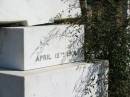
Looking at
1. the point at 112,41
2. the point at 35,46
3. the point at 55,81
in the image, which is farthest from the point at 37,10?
the point at 112,41

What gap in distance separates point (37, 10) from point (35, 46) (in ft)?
1.94

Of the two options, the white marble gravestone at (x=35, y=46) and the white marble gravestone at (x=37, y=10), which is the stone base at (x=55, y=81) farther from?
the white marble gravestone at (x=37, y=10)

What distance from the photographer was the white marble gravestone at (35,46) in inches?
184

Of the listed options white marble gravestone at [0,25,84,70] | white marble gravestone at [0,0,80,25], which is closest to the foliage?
white marble gravestone at [0,0,80,25]

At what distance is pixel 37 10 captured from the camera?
514 centimetres

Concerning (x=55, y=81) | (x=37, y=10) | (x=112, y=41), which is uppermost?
(x=37, y=10)

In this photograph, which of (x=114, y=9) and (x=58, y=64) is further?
(x=114, y=9)

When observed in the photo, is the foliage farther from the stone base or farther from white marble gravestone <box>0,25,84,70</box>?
white marble gravestone <box>0,25,84,70</box>

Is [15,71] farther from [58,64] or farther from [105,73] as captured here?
[105,73]

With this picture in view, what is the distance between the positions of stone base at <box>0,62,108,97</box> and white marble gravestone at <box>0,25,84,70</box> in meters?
0.11

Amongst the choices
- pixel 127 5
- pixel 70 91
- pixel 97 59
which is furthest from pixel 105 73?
pixel 127 5

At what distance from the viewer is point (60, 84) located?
15.9 ft

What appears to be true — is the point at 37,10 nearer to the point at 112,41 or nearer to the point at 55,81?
the point at 55,81

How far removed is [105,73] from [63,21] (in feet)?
3.05
